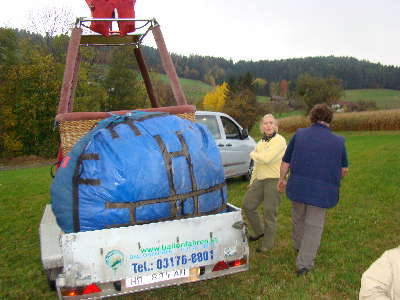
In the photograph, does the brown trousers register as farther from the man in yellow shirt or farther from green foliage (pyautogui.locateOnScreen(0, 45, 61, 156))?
green foliage (pyautogui.locateOnScreen(0, 45, 61, 156))

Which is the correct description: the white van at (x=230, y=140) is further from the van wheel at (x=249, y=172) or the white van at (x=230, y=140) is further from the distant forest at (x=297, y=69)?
the distant forest at (x=297, y=69)

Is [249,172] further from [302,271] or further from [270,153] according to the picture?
[302,271]

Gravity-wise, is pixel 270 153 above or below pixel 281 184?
above

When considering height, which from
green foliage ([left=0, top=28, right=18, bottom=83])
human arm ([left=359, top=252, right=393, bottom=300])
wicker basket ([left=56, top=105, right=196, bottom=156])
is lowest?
human arm ([left=359, top=252, right=393, bottom=300])

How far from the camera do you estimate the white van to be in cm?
961

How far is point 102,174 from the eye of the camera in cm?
338

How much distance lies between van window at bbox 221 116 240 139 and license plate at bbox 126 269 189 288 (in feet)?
21.4

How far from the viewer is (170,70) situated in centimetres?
518

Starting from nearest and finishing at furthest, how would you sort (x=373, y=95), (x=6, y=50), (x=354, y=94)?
(x=6, y=50) → (x=373, y=95) → (x=354, y=94)

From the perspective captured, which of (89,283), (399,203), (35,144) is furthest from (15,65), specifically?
(89,283)

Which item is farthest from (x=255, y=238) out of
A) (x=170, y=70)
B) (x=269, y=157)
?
(x=170, y=70)

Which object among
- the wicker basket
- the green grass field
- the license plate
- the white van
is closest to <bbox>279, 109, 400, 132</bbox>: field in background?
the white van

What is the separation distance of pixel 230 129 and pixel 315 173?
556cm

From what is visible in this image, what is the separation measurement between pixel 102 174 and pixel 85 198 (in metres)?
0.23
